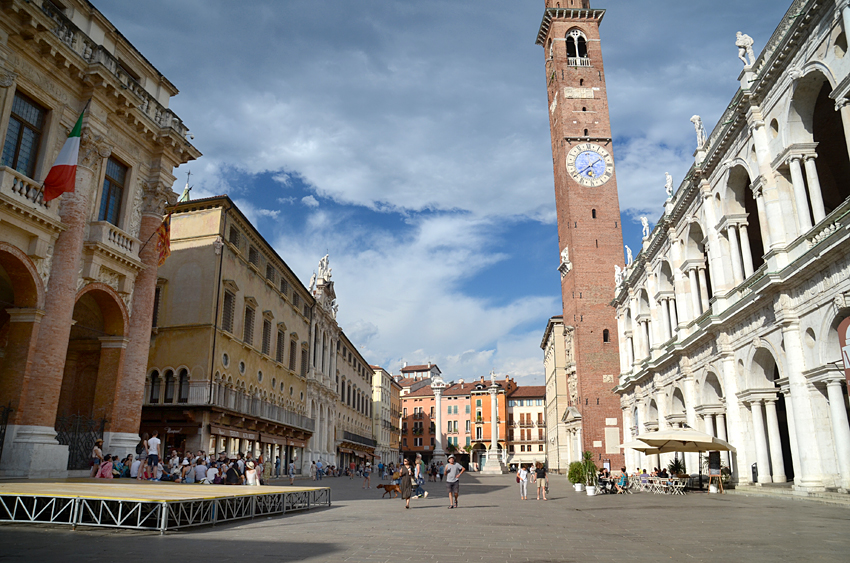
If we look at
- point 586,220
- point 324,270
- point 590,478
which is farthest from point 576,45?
point 590,478

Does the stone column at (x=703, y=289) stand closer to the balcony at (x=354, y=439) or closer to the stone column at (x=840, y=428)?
the stone column at (x=840, y=428)

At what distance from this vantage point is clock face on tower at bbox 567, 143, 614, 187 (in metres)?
54.3

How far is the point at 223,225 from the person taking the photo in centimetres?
3044

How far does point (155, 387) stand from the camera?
1128 inches

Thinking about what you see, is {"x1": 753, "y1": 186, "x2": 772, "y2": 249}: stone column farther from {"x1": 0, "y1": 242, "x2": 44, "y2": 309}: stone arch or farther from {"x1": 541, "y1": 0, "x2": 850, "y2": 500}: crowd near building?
{"x1": 0, "y1": 242, "x2": 44, "y2": 309}: stone arch

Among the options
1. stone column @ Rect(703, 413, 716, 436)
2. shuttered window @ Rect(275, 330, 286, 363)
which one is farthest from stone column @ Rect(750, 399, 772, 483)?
shuttered window @ Rect(275, 330, 286, 363)

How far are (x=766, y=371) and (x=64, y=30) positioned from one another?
24.9 meters

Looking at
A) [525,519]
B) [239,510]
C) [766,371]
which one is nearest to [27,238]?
[239,510]

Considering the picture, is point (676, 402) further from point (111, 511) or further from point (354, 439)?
point (354, 439)

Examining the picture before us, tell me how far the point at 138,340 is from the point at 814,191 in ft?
69.9

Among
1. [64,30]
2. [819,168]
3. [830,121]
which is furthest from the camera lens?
[819,168]

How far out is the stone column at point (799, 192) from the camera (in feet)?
58.0

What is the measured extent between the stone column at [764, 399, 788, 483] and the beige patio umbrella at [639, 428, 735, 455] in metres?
1.31

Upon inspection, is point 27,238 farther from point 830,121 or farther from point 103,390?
point 830,121
